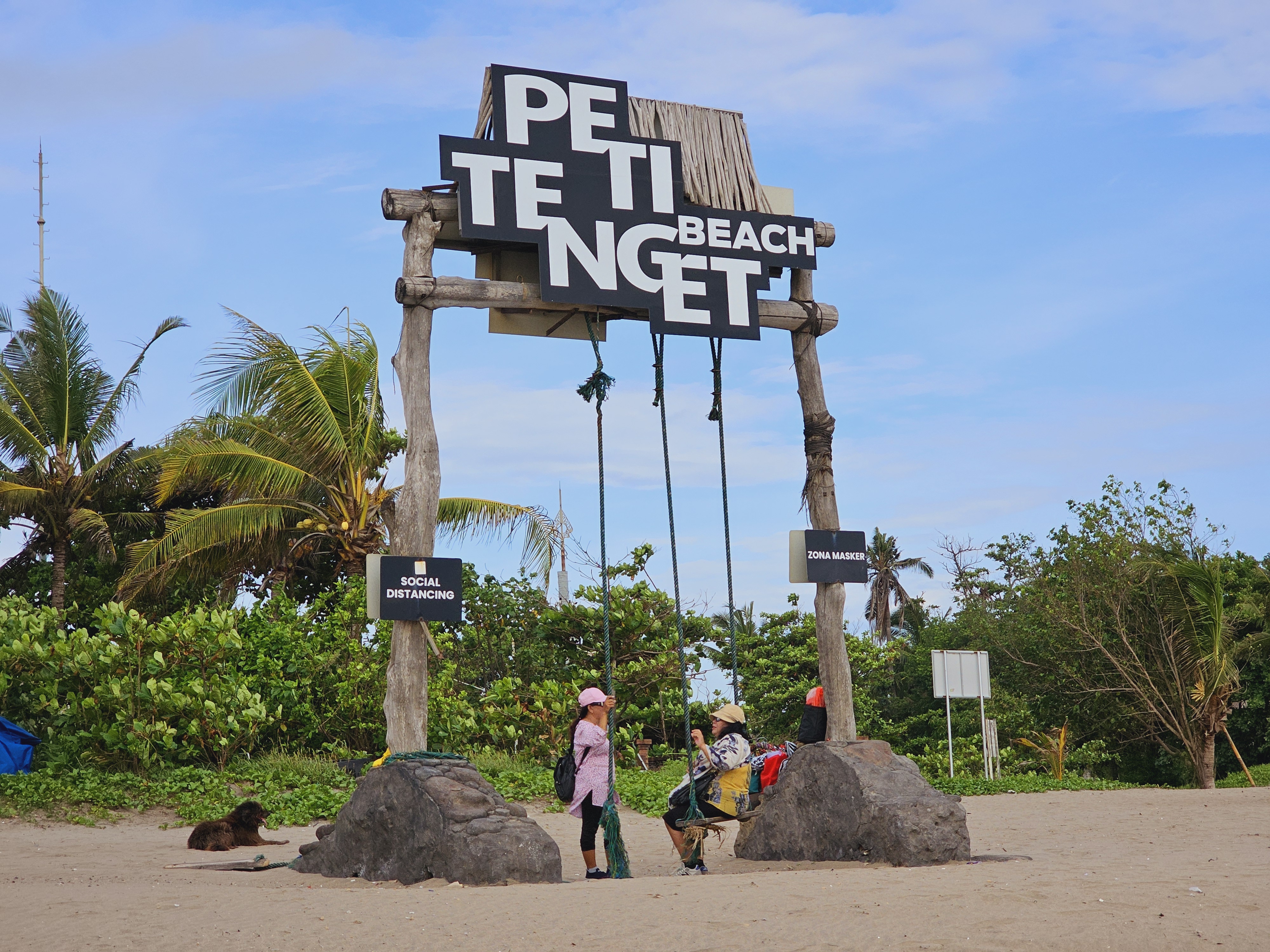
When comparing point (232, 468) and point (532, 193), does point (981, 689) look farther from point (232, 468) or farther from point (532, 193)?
point (232, 468)

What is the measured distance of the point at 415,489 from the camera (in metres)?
8.64

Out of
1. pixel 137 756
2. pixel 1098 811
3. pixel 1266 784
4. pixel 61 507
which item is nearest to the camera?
pixel 1098 811

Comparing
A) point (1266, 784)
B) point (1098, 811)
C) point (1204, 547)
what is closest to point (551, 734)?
point (1098, 811)

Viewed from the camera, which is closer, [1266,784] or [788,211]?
[788,211]

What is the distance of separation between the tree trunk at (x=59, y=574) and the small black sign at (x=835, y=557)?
1238 cm

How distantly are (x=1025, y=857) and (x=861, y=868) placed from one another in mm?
1464

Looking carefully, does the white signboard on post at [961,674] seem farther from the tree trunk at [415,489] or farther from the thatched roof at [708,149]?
the tree trunk at [415,489]

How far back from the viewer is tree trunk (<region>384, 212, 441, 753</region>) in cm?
844

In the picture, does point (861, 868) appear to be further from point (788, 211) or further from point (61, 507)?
point (61, 507)

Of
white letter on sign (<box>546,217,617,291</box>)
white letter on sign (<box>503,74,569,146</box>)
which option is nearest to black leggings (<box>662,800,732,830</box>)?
white letter on sign (<box>546,217,617,291</box>)

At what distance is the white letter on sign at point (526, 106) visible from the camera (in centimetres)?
928

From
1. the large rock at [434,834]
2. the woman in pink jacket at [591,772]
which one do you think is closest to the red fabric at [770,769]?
the woman in pink jacket at [591,772]

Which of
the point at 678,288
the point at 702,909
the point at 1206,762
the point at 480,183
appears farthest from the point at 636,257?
the point at 1206,762

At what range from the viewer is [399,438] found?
60.3 ft
